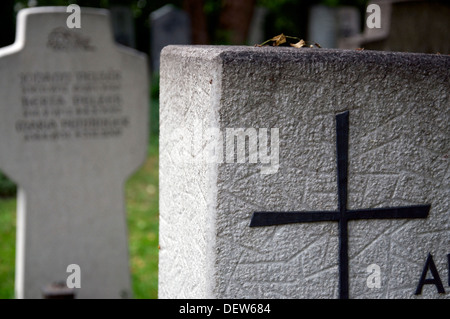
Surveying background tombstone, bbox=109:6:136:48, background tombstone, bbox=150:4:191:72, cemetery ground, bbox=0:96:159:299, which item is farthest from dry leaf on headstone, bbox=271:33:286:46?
background tombstone, bbox=109:6:136:48

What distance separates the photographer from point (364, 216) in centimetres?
194

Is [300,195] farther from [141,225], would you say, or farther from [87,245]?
[141,225]

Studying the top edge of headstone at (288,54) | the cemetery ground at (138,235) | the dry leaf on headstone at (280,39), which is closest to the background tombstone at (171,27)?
the cemetery ground at (138,235)

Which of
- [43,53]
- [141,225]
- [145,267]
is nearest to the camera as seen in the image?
[43,53]

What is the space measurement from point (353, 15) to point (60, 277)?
1303 centimetres

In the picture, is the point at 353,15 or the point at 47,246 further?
the point at 353,15

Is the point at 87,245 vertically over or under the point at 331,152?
under

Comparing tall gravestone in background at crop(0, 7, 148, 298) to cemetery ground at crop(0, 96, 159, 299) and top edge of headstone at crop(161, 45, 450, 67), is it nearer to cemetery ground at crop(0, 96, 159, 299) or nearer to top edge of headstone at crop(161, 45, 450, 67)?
cemetery ground at crop(0, 96, 159, 299)

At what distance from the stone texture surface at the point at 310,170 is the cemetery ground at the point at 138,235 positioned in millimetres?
2502

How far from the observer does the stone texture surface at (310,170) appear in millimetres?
1797

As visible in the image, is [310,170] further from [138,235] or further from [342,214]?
[138,235]

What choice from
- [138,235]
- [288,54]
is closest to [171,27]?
[138,235]

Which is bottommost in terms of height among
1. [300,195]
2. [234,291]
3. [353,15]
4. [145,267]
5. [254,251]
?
[145,267]

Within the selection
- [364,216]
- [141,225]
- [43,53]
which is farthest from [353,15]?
[364,216]
